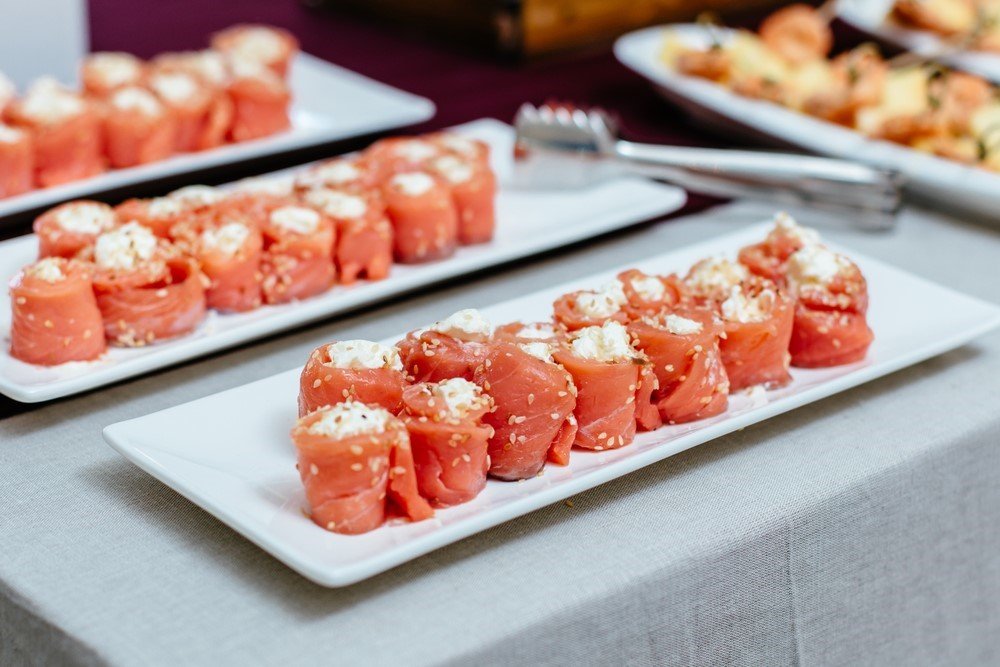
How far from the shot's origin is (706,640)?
1.23 meters

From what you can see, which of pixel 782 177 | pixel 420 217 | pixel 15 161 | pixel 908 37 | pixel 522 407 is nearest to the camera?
pixel 522 407

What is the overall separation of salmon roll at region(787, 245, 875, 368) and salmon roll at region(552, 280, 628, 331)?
22 centimetres

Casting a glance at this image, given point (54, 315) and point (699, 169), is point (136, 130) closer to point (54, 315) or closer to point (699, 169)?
point (54, 315)

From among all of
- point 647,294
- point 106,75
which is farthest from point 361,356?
point 106,75

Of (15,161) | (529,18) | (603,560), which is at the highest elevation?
(529,18)

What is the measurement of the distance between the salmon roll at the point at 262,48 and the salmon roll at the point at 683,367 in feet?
3.95

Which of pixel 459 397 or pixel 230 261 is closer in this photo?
pixel 459 397

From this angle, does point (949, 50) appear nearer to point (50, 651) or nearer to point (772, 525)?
point (772, 525)

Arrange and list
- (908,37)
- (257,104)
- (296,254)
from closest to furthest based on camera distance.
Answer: (296,254) → (257,104) → (908,37)

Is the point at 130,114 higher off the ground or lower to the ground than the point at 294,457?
higher

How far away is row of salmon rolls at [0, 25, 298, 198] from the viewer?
1.93m

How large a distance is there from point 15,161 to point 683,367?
110 centimetres

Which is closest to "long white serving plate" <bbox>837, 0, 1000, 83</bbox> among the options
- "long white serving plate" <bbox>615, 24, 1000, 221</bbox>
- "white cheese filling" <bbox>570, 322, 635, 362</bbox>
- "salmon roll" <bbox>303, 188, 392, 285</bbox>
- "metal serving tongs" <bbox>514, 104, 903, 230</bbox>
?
"long white serving plate" <bbox>615, 24, 1000, 221</bbox>

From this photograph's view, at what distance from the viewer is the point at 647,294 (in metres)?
1.47
